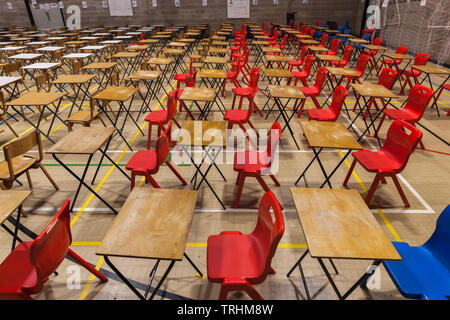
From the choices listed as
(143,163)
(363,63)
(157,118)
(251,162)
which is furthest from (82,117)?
(363,63)

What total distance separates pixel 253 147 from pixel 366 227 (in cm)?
299

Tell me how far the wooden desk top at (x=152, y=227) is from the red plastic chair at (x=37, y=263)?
1.13ft

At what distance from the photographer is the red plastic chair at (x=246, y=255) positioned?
1789 mm

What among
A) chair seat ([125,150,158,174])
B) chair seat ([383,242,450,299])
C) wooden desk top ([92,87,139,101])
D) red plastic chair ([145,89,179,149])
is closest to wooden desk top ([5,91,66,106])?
wooden desk top ([92,87,139,101])

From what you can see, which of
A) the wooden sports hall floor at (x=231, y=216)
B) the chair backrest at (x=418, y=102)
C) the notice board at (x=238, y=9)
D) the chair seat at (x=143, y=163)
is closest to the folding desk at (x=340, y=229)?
the wooden sports hall floor at (x=231, y=216)

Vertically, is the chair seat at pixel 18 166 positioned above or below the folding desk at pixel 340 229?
below

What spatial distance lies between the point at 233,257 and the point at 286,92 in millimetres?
3269

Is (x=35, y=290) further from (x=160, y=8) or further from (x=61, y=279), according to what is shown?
(x=160, y=8)

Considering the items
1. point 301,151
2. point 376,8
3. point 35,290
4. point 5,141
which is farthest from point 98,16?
point 35,290

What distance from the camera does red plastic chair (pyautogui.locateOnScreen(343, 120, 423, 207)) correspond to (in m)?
3.02

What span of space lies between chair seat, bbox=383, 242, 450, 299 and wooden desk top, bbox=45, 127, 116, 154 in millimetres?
3014

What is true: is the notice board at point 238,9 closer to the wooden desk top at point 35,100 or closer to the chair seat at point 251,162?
the wooden desk top at point 35,100

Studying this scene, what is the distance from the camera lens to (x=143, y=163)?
10.7 ft

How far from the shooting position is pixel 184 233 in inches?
72.1
